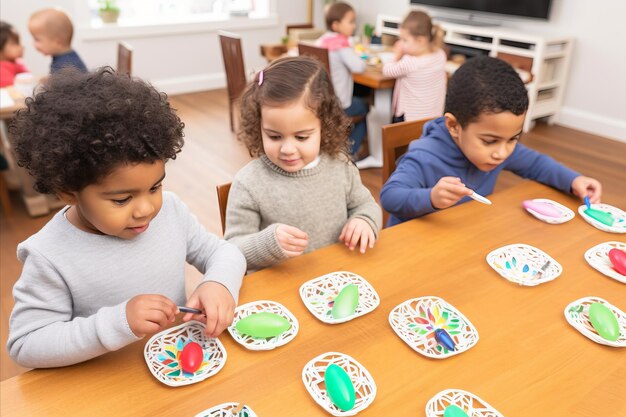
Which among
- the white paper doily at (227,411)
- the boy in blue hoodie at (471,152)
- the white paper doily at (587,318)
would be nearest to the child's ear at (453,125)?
the boy in blue hoodie at (471,152)

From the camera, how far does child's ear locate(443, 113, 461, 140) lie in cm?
127

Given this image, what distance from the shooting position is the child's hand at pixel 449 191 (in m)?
1.06

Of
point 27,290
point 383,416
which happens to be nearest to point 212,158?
point 27,290

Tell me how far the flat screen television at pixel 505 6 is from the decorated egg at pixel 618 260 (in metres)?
3.61

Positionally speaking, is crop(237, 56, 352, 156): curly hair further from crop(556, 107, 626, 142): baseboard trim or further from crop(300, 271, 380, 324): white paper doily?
crop(556, 107, 626, 142): baseboard trim

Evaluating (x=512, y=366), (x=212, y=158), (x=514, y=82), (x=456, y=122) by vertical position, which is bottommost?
(x=212, y=158)

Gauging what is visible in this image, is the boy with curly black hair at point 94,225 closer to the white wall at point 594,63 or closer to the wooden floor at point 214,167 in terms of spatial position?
the wooden floor at point 214,167

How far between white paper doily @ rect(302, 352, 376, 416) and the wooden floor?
154 cm

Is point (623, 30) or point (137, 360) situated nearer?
point (137, 360)

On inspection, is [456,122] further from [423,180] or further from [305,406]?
[305,406]

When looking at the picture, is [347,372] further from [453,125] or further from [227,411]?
[453,125]

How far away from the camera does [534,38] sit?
3703 mm

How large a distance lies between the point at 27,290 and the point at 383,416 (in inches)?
21.0

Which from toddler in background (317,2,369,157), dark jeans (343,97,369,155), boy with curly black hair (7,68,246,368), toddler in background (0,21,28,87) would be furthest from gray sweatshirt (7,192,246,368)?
toddler in background (0,21,28,87)
